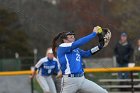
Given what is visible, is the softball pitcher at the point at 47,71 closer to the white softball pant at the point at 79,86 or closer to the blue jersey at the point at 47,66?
the blue jersey at the point at 47,66

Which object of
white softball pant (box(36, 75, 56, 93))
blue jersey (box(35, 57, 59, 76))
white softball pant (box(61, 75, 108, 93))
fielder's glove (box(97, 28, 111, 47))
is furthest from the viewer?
white softball pant (box(36, 75, 56, 93))

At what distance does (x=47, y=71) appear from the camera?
1719 centimetres

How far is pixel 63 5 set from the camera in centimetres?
4931

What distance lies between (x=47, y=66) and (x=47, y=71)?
0.65 feet

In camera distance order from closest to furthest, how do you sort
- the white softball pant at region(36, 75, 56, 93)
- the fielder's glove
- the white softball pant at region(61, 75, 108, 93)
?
the white softball pant at region(61, 75, 108, 93) < the fielder's glove < the white softball pant at region(36, 75, 56, 93)

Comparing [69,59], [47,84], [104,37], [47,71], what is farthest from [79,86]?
[47,84]

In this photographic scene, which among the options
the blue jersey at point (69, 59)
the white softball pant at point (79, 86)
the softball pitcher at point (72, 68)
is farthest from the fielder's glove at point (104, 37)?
the white softball pant at point (79, 86)

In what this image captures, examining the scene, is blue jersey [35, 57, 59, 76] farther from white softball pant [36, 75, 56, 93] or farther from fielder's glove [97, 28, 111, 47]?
fielder's glove [97, 28, 111, 47]

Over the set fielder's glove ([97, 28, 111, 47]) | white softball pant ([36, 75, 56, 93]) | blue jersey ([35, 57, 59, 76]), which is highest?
fielder's glove ([97, 28, 111, 47])

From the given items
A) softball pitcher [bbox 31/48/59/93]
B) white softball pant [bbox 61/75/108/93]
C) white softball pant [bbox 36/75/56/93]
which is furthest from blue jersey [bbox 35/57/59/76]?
white softball pant [bbox 61/75/108/93]

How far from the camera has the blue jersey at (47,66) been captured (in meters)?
17.0

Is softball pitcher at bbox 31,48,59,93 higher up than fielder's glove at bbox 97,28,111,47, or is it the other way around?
fielder's glove at bbox 97,28,111,47

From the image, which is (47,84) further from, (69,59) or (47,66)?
(69,59)

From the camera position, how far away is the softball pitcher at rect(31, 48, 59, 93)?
671 inches
